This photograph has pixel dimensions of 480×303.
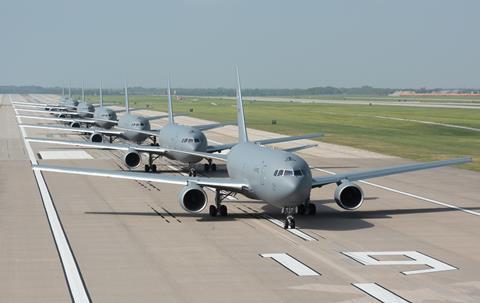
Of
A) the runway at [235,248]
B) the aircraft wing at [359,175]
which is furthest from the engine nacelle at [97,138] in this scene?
the aircraft wing at [359,175]

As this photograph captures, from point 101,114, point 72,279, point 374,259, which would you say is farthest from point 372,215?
point 101,114

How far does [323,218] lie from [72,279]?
603 inches

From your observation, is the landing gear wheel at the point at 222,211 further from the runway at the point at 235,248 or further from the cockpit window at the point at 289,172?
the cockpit window at the point at 289,172

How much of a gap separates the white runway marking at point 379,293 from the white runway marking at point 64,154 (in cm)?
4727

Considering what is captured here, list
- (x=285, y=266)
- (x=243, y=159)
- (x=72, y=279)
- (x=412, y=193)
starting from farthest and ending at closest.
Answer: (x=412, y=193)
(x=243, y=159)
(x=285, y=266)
(x=72, y=279)

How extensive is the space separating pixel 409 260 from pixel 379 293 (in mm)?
5026

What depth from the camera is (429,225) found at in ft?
111

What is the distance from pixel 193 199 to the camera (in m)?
33.6

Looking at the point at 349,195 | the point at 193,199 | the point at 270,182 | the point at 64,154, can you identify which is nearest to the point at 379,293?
the point at 270,182

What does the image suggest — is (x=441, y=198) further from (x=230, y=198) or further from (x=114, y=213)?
(x=114, y=213)

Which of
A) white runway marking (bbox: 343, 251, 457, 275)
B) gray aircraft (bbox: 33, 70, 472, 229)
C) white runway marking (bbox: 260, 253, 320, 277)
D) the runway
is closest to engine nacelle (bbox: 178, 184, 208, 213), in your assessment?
gray aircraft (bbox: 33, 70, 472, 229)

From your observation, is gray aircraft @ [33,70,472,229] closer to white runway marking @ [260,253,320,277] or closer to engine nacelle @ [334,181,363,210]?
engine nacelle @ [334,181,363,210]

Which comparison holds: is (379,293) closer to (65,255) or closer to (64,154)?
(65,255)

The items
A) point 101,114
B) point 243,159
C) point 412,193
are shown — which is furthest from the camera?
point 101,114
